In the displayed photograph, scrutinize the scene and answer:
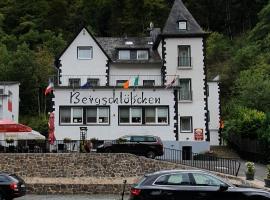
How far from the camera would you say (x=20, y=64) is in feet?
219

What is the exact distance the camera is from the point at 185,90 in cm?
4528

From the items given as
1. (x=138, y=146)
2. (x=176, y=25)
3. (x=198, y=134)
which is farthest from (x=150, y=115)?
(x=176, y=25)

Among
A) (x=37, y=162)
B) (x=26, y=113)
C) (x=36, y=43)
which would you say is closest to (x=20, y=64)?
(x=26, y=113)

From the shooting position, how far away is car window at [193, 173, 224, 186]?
16.6m

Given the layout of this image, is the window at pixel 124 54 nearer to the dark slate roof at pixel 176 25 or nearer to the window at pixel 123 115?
the dark slate roof at pixel 176 25

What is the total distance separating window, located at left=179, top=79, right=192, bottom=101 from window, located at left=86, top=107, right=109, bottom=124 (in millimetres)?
7330

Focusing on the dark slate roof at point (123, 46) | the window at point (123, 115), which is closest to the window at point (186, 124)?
the window at point (123, 115)

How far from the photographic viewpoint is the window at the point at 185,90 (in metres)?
45.0

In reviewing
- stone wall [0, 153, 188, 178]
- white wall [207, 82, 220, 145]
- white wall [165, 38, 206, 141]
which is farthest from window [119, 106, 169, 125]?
white wall [207, 82, 220, 145]

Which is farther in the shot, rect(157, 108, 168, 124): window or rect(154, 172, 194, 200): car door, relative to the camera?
rect(157, 108, 168, 124): window

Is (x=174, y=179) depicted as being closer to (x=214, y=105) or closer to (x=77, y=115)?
(x=77, y=115)

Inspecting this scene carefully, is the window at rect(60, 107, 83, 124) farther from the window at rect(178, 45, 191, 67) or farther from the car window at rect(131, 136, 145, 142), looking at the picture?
the window at rect(178, 45, 191, 67)

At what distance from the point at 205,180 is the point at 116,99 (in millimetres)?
24967

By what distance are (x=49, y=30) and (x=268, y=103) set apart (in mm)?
44642
